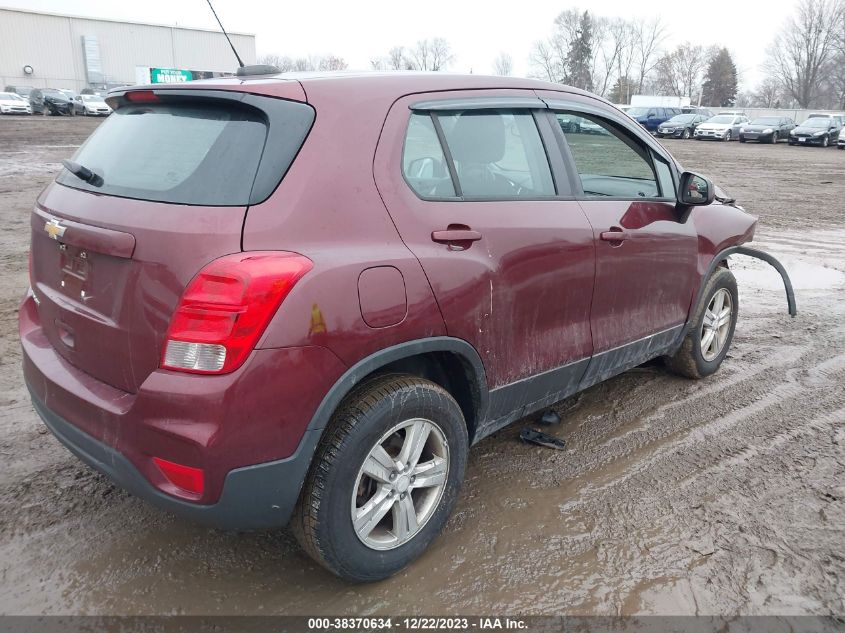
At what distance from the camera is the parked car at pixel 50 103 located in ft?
126

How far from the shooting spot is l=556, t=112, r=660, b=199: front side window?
3.44m

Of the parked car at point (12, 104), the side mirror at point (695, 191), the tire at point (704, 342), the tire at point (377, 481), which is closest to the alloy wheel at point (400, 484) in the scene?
the tire at point (377, 481)

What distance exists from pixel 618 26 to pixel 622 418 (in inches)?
4264

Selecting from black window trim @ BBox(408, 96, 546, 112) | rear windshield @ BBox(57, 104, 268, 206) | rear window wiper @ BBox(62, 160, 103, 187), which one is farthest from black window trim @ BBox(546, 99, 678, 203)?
rear window wiper @ BBox(62, 160, 103, 187)

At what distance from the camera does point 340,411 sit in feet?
7.95

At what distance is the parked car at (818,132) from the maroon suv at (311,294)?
35101 millimetres

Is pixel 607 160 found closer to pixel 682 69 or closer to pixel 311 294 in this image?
pixel 311 294

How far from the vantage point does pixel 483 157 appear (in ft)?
9.82

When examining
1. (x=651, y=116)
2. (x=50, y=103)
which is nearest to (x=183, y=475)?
(x=651, y=116)

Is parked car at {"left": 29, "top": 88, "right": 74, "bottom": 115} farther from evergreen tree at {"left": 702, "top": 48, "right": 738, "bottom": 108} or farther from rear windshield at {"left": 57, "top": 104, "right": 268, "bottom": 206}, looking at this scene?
evergreen tree at {"left": 702, "top": 48, "right": 738, "bottom": 108}

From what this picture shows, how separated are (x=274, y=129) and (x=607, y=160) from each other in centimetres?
222

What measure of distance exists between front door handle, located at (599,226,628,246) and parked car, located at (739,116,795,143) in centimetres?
3601

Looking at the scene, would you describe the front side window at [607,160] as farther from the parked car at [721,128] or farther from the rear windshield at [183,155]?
the parked car at [721,128]

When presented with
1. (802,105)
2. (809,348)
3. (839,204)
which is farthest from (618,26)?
(809,348)
